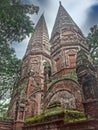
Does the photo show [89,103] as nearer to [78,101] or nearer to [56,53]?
[78,101]

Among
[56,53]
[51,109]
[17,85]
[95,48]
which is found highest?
[95,48]

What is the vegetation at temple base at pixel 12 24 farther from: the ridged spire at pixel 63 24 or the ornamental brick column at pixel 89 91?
the ridged spire at pixel 63 24

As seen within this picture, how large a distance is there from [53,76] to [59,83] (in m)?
2.75

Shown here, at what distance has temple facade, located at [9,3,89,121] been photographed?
50.4 feet

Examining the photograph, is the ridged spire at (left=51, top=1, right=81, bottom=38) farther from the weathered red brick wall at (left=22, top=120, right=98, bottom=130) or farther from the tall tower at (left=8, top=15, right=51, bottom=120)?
Answer: the weathered red brick wall at (left=22, top=120, right=98, bottom=130)

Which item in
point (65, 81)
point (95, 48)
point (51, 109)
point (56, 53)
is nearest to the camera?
point (51, 109)

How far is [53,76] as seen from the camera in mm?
18750

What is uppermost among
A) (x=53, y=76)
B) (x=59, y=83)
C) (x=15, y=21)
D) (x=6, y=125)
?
(x=15, y=21)

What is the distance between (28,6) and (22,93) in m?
13.2

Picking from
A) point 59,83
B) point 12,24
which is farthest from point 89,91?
point 59,83

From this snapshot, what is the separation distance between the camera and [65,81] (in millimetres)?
15781

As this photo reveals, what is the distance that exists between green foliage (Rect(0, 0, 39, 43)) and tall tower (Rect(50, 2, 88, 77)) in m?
Answer: 7.49

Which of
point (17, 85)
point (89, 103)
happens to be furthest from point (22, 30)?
point (17, 85)

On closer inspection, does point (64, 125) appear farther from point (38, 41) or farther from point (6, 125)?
point (38, 41)
